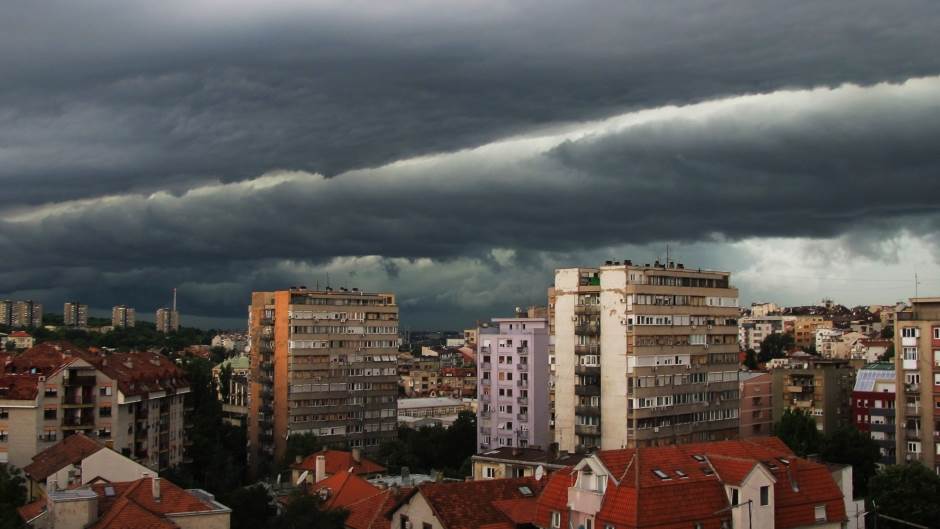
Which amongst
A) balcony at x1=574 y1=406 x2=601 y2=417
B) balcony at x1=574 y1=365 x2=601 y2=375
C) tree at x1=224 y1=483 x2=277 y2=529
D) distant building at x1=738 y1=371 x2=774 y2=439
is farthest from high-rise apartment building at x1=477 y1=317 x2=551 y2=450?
tree at x1=224 y1=483 x2=277 y2=529

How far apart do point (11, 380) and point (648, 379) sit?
216ft

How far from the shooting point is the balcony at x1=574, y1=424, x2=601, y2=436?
4164 inches

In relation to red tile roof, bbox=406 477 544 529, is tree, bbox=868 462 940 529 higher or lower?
lower

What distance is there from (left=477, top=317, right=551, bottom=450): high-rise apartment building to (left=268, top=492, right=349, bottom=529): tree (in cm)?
6383

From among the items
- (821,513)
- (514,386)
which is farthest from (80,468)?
(514,386)

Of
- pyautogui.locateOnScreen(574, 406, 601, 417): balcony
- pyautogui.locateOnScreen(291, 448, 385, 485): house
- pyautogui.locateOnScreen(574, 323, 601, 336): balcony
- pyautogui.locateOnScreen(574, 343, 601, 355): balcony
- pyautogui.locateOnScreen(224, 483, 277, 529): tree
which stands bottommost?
pyautogui.locateOnScreen(291, 448, 385, 485): house

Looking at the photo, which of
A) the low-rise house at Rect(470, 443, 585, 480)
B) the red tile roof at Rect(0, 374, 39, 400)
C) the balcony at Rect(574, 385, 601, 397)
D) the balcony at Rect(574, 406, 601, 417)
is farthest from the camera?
the balcony at Rect(574, 385, 601, 397)

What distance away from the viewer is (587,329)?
354ft

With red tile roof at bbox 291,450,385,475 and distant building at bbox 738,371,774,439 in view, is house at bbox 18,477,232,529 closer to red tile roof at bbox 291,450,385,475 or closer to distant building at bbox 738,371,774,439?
red tile roof at bbox 291,450,385,475

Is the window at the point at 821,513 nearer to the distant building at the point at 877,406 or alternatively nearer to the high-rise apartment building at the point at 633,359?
the high-rise apartment building at the point at 633,359

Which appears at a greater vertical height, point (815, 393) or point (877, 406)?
point (815, 393)

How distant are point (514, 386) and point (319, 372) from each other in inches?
1256

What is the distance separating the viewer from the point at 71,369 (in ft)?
336

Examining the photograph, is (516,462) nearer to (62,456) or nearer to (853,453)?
(853,453)
